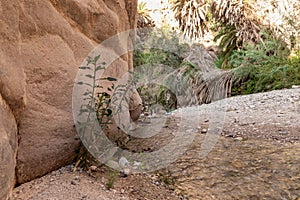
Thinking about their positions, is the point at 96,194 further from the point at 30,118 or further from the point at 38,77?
the point at 38,77

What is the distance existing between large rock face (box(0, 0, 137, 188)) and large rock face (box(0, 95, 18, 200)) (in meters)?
0.06

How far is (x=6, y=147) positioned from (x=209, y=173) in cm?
100

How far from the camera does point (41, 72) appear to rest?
59.7 inches

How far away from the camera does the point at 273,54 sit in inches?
269

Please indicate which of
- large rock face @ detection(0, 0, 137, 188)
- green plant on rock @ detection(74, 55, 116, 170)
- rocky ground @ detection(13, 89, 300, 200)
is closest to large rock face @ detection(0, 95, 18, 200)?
large rock face @ detection(0, 0, 137, 188)

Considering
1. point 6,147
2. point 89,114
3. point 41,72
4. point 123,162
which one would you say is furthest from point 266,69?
point 6,147

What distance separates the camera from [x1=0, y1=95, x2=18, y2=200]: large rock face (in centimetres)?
114

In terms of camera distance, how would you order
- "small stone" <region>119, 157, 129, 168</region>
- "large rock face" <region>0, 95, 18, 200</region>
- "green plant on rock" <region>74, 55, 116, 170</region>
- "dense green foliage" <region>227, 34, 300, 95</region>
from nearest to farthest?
"large rock face" <region>0, 95, 18, 200</region>
"green plant on rock" <region>74, 55, 116, 170</region>
"small stone" <region>119, 157, 129, 168</region>
"dense green foliage" <region>227, 34, 300, 95</region>

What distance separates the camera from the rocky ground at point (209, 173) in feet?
4.80

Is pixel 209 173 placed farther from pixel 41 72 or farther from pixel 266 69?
pixel 266 69

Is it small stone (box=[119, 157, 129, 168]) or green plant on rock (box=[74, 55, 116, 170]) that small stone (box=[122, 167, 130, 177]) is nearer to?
small stone (box=[119, 157, 129, 168])

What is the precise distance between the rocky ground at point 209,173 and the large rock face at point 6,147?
18 centimetres

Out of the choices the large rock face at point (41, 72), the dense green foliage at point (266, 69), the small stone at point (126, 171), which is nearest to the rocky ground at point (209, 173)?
the small stone at point (126, 171)

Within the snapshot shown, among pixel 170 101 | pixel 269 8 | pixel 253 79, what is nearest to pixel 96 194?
pixel 170 101
